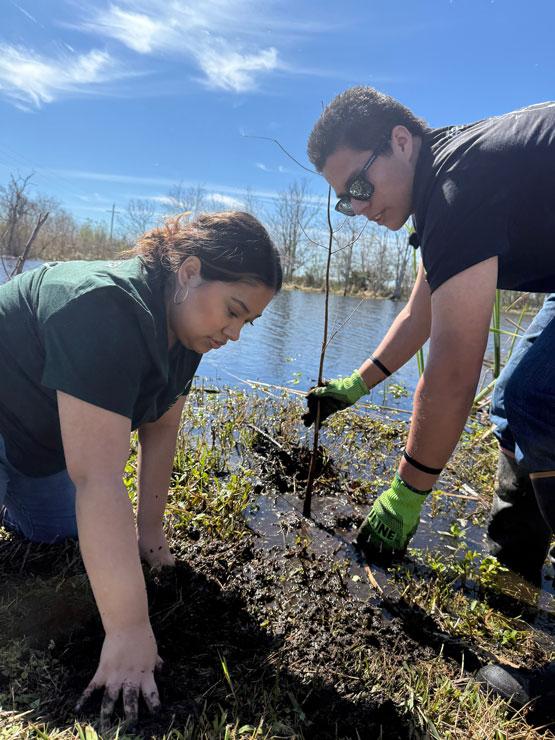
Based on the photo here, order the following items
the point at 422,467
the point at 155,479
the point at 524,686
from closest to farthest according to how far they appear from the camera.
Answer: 1. the point at 524,686
2. the point at 422,467
3. the point at 155,479

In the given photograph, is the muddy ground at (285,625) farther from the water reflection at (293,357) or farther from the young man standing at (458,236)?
the water reflection at (293,357)

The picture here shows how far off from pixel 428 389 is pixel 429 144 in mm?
1051

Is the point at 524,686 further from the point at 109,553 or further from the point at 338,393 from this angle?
the point at 338,393

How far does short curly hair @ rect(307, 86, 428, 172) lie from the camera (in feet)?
6.82

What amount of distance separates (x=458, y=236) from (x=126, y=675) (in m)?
1.67

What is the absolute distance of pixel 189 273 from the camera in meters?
1.62

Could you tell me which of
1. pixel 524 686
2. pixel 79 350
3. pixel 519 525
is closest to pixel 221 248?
pixel 79 350

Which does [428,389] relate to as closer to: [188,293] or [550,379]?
[550,379]

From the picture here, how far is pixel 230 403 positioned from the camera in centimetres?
423

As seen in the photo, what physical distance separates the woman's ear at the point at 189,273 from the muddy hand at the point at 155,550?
106cm

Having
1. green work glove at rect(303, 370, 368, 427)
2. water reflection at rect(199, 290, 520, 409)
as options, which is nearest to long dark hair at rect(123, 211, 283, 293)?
green work glove at rect(303, 370, 368, 427)

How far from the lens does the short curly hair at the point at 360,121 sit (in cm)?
208

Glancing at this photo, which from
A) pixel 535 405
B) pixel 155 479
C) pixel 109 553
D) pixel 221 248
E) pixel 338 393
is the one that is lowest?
pixel 155 479

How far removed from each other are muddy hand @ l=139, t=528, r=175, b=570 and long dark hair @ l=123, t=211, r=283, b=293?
1091 mm
